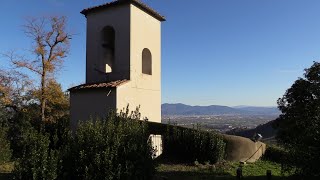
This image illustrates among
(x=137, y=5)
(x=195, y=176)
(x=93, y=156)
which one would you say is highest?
(x=137, y=5)

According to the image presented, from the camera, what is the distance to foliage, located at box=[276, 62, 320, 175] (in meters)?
10.3

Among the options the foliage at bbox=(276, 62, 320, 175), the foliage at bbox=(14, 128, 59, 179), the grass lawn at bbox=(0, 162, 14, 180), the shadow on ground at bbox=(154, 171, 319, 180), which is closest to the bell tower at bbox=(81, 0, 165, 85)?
the shadow on ground at bbox=(154, 171, 319, 180)

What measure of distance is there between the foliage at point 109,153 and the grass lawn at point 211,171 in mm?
3274

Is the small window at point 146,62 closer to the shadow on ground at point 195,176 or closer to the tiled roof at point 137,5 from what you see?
the tiled roof at point 137,5

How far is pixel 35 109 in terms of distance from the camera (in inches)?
1107

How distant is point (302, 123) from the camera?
11.8 metres

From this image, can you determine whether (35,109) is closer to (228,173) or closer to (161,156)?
(161,156)

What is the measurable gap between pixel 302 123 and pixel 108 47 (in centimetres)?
1080

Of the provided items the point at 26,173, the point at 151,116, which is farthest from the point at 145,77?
the point at 26,173

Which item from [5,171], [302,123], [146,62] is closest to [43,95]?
[5,171]

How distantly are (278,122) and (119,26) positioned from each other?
10.4m

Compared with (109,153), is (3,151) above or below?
below

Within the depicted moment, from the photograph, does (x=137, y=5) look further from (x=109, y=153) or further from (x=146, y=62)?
(x=109, y=153)

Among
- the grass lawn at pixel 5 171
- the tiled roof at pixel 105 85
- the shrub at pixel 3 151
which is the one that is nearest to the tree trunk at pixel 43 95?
the shrub at pixel 3 151
